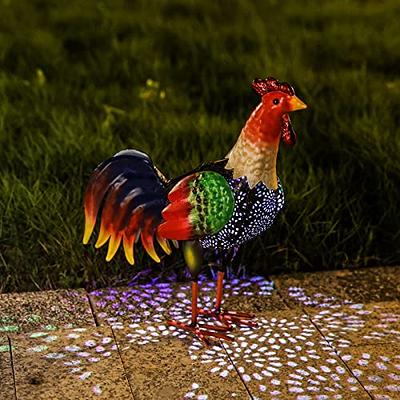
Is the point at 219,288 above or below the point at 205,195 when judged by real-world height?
below

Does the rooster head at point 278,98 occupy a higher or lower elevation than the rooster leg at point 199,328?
higher

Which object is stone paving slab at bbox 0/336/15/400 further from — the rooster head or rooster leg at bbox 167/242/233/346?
the rooster head

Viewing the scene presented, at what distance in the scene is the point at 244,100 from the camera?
6.14 metres

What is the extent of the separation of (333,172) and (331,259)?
618 millimetres

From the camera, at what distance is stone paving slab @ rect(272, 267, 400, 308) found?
4.06m

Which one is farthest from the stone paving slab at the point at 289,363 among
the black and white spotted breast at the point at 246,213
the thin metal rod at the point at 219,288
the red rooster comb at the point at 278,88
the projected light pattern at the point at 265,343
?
the red rooster comb at the point at 278,88

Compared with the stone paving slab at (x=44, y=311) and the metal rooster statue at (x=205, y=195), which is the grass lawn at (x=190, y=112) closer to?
the stone paving slab at (x=44, y=311)

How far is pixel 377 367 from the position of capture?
350 centimetres

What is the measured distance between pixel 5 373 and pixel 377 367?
1355 mm

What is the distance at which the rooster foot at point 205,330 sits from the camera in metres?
3.66

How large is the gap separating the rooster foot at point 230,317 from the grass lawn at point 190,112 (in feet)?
1.54

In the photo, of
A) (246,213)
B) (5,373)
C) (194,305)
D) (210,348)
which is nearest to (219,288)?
(194,305)

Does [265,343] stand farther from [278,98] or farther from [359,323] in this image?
[278,98]

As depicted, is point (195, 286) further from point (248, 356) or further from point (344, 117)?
point (344, 117)
